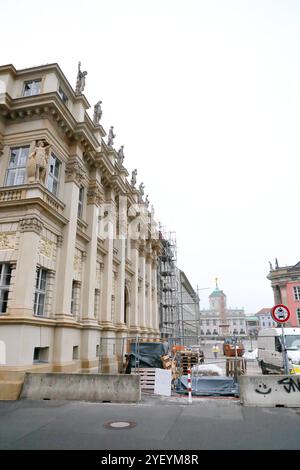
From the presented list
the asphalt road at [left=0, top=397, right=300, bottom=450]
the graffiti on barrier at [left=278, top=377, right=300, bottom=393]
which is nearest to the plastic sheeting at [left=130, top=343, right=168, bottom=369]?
the asphalt road at [left=0, top=397, right=300, bottom=450]

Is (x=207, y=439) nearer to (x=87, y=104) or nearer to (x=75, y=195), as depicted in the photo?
(x=75, y=195)

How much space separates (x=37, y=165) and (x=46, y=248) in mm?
3698

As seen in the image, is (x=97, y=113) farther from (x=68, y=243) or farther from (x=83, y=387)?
(x=83, y=387)

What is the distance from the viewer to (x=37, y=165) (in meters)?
13.6

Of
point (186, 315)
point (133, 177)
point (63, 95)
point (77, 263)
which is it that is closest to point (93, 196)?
point (77, 263)

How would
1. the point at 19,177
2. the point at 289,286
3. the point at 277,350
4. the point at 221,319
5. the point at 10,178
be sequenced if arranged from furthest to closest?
the point at 221,319
the point at 289,286
the point at 277,350
the point at 10,178
the point at 19,177

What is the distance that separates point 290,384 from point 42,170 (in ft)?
41.2

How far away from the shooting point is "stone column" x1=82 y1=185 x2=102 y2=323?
1694cm

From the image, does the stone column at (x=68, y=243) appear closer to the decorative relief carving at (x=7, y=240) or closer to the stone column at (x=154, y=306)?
the decorative relief carving at (x=7, y=240)

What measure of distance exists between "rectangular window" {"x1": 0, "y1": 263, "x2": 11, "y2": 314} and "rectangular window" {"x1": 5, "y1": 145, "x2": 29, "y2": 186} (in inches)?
162

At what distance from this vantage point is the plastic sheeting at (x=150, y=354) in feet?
55.3

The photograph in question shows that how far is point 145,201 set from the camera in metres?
34.8

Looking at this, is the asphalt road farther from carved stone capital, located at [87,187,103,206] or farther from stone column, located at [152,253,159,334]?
stone column, located at [152,253,159,334]

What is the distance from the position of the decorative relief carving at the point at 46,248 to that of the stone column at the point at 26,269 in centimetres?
65
